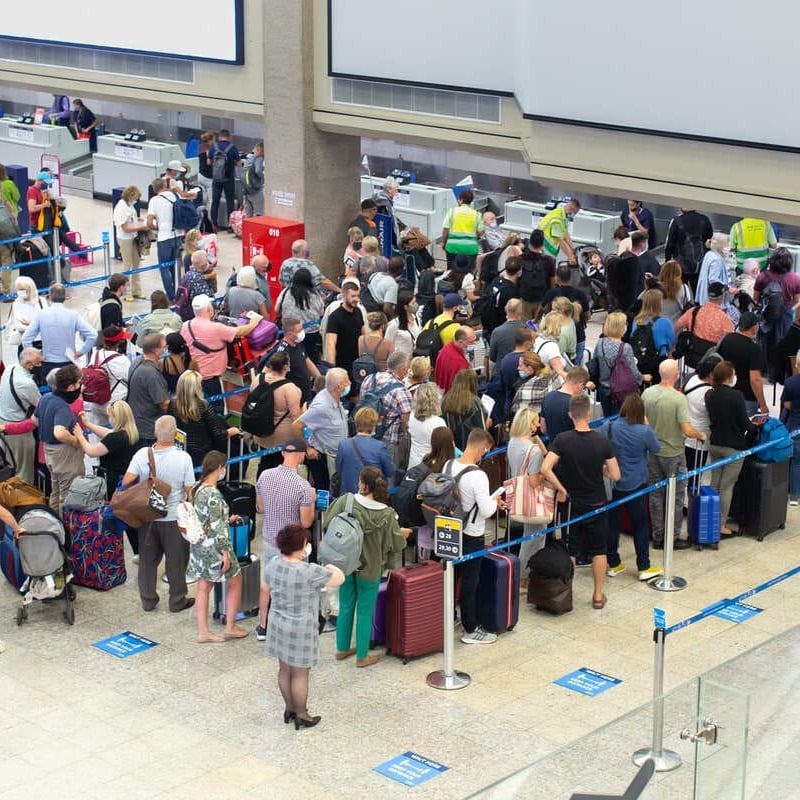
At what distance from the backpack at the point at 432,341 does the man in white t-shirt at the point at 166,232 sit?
675 centimetres

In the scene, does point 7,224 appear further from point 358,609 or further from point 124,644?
point 358,609

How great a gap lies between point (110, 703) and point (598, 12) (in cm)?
851

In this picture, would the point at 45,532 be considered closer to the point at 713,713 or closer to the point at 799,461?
the point at 713,713

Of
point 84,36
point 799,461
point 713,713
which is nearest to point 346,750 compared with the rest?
point 713,713

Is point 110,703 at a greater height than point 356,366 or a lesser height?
lesser

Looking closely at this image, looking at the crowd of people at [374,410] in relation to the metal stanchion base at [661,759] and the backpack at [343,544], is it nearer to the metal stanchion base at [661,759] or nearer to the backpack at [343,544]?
the backpack at [343,544]

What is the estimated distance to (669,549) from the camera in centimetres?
1098

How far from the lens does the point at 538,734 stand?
8.92 meters

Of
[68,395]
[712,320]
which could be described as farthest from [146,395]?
[712,320]

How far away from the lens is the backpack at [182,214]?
1906 cm

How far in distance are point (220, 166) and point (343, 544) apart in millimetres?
15205

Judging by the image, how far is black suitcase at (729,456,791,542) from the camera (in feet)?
39.1

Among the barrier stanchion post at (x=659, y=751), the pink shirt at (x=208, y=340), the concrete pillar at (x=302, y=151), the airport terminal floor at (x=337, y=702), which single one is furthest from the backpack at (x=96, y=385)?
the concrete pillar at (x=302, y=151)

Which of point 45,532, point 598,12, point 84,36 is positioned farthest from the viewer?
point 84,36
